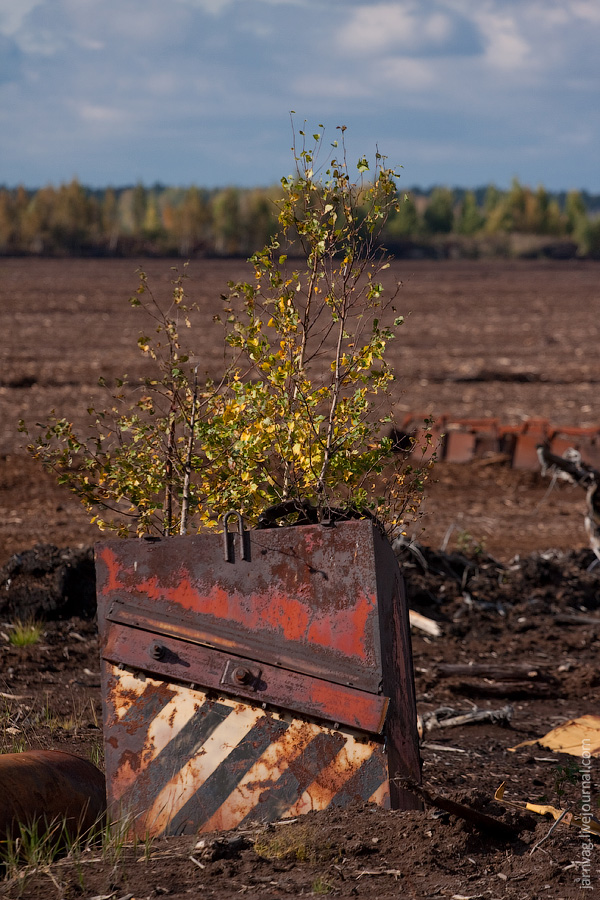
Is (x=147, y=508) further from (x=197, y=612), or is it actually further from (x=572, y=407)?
(x=572, y=407)

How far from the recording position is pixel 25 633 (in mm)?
6465

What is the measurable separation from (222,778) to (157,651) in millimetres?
497

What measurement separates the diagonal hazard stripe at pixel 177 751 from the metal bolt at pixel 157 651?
0.75 feet

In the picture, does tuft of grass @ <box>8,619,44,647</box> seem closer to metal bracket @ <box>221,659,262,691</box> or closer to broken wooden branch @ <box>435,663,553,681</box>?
broken wooden branch @ <box>435,663,553,681</box>

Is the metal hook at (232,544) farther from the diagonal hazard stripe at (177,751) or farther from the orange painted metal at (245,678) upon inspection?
the diagonal hazard stripe at (177,751)

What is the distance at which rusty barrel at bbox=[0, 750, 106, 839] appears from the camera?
327 cm

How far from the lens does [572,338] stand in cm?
2817

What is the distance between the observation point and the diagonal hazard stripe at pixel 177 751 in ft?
11.0

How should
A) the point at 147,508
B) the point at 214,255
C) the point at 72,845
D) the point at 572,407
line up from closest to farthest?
the point at 72,845 < the point at 147,508 < the point at 572,407 < the point at 214,255

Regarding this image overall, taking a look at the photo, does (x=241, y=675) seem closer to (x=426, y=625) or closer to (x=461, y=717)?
(x=461, y=717)

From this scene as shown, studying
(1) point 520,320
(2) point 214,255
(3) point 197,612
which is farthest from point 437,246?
(3) point 197,612

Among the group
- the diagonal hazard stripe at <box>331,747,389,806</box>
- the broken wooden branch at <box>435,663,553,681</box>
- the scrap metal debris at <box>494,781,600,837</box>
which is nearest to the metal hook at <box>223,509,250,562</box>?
the diagonal hazard stripe at <box>331,747,389,806</box>

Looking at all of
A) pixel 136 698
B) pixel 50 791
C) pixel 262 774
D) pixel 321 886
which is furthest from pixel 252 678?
pixel 50 791

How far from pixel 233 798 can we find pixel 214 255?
80.8m
